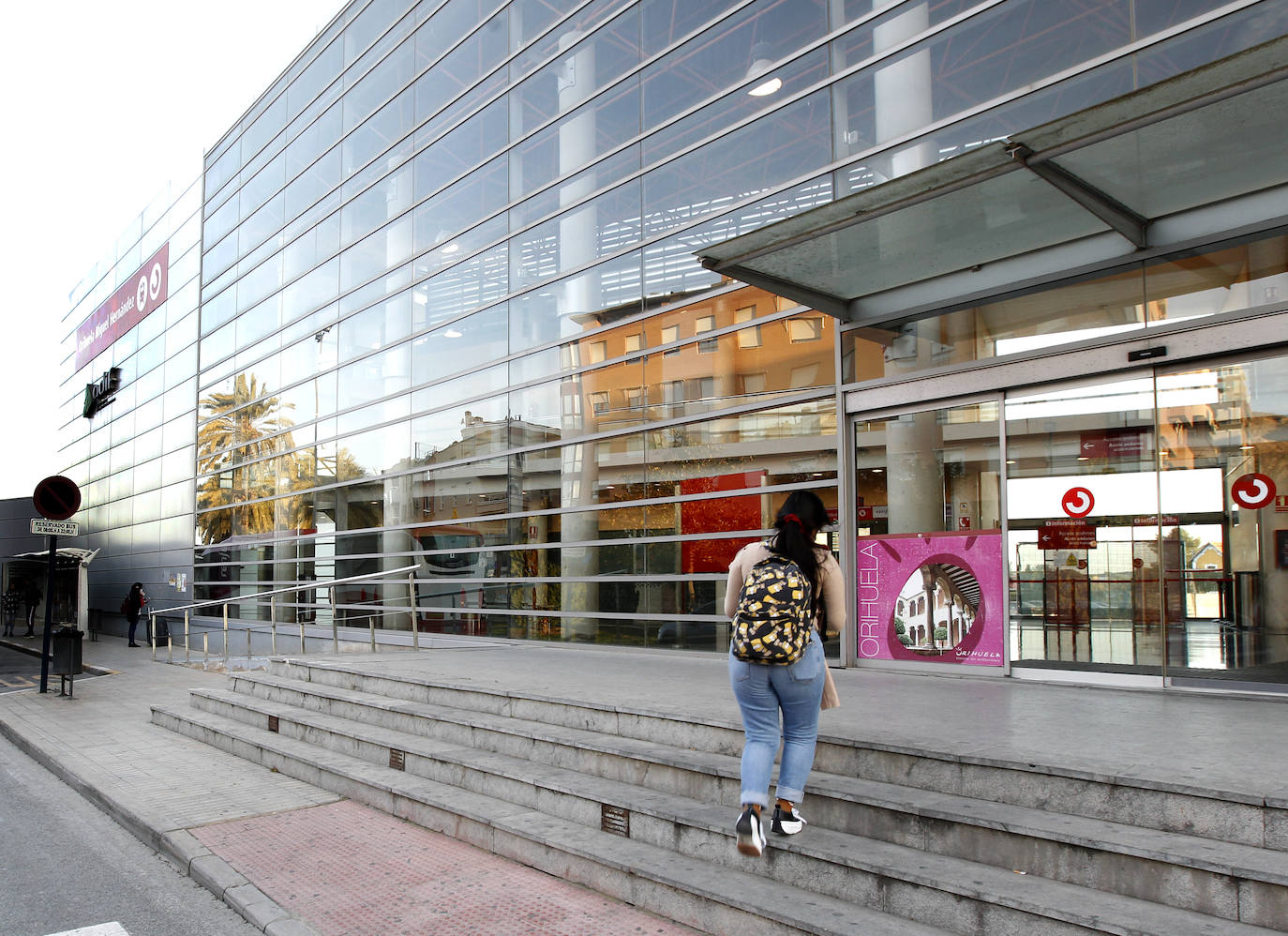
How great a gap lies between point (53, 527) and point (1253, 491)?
14.8 m

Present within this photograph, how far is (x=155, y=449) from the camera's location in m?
30.1

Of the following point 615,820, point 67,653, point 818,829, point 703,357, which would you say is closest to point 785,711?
point 818,829

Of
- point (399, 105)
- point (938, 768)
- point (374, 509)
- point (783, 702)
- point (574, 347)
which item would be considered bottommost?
point (938, 768)

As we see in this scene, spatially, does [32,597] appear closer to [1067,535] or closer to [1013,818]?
[1067,535]

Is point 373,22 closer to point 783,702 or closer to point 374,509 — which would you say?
point 374,509

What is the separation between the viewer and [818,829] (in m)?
4.64

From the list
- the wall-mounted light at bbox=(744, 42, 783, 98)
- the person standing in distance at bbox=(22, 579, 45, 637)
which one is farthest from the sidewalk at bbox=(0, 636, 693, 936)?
the person standing in distance at bbox=(22, 579, 45, 637)

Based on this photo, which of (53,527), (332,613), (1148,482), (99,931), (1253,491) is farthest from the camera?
(332,613)

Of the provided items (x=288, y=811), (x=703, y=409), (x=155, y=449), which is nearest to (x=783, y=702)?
(x=288, y=811)

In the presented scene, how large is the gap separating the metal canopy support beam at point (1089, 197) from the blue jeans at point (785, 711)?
11.5 ft

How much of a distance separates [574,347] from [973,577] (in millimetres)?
6791

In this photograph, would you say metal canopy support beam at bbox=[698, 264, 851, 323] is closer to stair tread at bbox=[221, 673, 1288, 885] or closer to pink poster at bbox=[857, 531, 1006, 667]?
pink poster at bbox=[857, 531, 1006, 667]

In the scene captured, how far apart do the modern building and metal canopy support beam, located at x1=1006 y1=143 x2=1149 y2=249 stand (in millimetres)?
32

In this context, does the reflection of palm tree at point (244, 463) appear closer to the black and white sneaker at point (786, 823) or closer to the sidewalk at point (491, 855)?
the sidewalk at point (491, 855)
